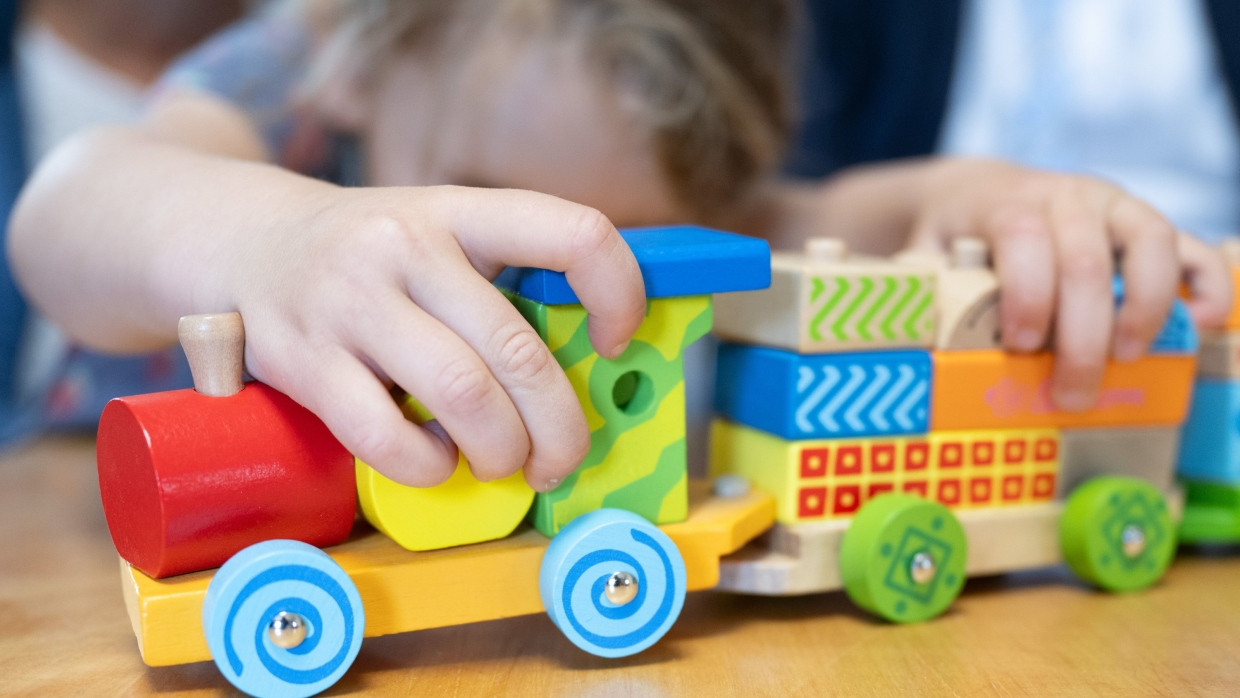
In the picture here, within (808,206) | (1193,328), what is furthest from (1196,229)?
(1193,328)

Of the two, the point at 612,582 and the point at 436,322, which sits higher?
the point at 436,322

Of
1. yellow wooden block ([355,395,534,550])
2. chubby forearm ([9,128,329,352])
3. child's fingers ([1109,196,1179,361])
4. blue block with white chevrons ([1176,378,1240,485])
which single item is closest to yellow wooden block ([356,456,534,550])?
yellow wooden block ([355,395,534,550])

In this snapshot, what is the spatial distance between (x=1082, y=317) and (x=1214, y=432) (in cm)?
18

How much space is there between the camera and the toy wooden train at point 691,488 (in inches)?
17.2

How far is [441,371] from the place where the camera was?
16.4 inches

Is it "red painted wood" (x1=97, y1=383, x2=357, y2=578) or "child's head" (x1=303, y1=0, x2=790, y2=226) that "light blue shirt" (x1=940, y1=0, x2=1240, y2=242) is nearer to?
"child's head" (x1=303, y1=0, x2=790, y2=226)

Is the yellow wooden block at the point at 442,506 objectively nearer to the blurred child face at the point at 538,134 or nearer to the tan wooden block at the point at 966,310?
the tan wooden block at the point at 966,310

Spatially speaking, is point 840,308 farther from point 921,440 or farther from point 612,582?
point 612,582

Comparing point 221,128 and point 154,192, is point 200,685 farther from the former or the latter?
point 221,128

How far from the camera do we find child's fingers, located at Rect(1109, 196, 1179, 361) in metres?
0.60

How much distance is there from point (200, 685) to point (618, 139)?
0.64 metres

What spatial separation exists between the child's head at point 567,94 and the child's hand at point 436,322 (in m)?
0.47

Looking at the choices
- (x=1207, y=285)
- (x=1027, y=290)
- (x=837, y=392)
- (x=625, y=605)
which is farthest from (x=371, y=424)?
(x=1207, y=285)

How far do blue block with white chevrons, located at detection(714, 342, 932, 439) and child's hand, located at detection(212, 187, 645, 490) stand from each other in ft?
0.41
